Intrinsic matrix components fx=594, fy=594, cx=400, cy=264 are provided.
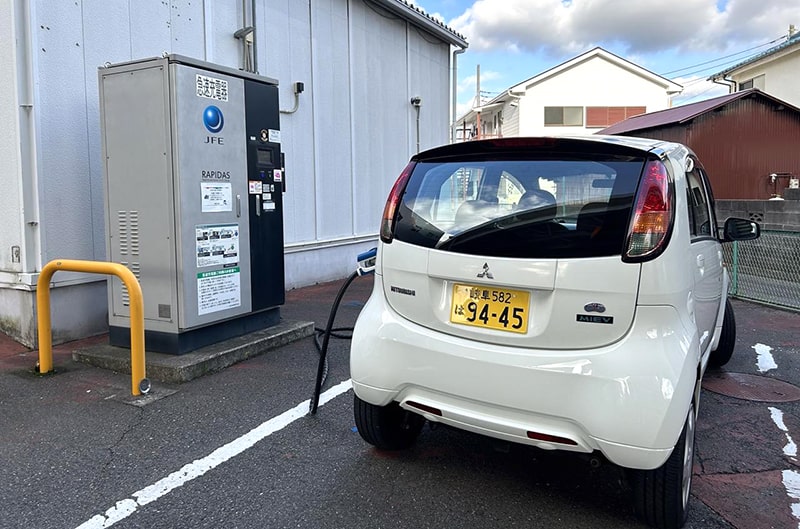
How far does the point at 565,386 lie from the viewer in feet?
7.78

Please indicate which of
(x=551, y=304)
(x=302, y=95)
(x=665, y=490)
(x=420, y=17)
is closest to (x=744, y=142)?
(x=420, y=17)

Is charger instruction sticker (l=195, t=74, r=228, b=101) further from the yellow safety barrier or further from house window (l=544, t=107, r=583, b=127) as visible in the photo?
house window (l=544, t=107, r=583, b=127)

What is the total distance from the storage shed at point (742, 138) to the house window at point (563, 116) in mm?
14168

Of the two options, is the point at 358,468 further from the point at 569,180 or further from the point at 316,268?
the point at 316,268

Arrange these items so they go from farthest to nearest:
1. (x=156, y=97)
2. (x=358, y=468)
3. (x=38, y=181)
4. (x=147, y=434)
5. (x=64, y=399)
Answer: (x=38, y=181) → (x=156, y=97) → (x=64, y=399) → (x=147, y=434) → (x=358, y=468)

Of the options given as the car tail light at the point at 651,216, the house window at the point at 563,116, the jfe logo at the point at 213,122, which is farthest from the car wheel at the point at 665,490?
the house window at the point at 563,116

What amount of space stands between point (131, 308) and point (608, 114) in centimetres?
2980

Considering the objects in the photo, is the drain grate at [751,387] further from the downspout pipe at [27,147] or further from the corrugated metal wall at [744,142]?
the corrugated metal wall at [744,142]

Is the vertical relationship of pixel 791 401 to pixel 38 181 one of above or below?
below

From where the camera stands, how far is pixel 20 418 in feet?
12.3

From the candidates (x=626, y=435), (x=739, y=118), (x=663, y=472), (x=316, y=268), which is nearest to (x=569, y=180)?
(x=626, y=435)

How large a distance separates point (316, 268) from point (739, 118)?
12330mm

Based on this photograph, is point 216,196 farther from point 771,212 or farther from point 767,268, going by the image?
point 771,212

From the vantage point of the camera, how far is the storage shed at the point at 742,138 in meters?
14.9
